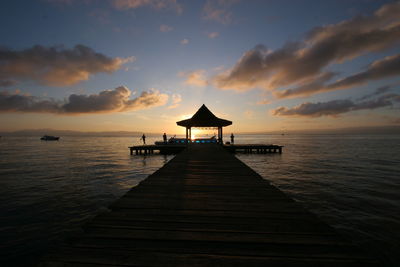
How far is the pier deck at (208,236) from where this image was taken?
201cm

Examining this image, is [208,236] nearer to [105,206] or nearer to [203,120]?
[105,206]

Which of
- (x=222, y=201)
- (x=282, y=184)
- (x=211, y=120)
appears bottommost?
(x=282, y=184)

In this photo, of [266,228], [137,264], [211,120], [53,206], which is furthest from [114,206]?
[211,120]

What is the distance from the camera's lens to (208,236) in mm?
2527

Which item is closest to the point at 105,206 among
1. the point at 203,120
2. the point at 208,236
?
the point at 208,236

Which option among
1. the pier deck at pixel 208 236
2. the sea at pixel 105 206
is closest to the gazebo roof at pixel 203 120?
the sea at pixel 105 206

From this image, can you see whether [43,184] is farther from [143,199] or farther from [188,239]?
[188,239]

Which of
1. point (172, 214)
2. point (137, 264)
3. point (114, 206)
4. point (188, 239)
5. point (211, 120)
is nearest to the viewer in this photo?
point (137, 264)

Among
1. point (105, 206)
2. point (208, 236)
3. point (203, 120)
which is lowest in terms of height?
point (105, 206)

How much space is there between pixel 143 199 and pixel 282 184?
33.9 feet

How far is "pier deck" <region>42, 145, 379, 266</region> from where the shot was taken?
2010 mm

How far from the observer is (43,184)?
37.5 feet

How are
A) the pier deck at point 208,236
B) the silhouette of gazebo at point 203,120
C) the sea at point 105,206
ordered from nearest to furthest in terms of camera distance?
the pier deck at point 208,236, the sea at point 105,206, the silhouette of gazebo at point 203,120

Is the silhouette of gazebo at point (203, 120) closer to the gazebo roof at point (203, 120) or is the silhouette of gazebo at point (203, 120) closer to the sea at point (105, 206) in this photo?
the gazebo roof at point (203, 120)
